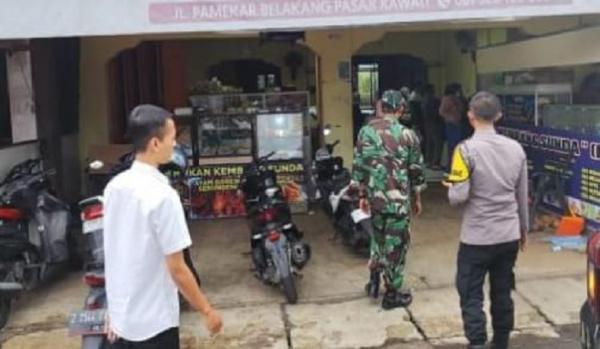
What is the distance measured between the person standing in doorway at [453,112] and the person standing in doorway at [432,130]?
0.70 metres

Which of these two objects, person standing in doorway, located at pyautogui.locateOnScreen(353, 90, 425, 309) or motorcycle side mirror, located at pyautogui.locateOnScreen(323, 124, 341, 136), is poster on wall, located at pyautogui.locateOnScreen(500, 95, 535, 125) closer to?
motorcycle side mirror, located at pyautogui.locateOnScreen(323, 124, 341, 136)

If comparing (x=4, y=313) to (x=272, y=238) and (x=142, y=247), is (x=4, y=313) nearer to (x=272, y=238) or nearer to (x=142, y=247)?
(x=272, y=238)

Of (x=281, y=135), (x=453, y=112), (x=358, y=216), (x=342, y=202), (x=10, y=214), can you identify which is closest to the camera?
(x=10, y=214)

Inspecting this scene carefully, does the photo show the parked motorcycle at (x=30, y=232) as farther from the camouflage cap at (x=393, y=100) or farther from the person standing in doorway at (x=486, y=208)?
the person standing in doorway at (x=486, y=208)

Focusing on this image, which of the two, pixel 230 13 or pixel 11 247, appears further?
pixel 11 247

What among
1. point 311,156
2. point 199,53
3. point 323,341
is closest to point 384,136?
point 323,341

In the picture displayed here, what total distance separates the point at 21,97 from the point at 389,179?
4565 mm

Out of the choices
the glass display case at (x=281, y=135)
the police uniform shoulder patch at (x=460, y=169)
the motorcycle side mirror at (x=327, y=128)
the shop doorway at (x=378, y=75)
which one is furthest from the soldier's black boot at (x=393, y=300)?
the shop doorway at (x=378, y=75)

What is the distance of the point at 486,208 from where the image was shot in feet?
14.1

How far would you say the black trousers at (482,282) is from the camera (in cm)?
433

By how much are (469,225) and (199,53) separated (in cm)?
1059

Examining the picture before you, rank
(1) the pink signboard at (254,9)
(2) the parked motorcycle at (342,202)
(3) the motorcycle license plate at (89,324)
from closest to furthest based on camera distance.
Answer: (3) the motorcycle license plate at (89,324) → (1) the pink signboard at (254,9) → (2) the parked motorcycle at (342,202)

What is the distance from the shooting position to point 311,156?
962 cm

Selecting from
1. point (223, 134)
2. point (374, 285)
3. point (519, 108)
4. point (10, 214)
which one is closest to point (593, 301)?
point (374, 285)
